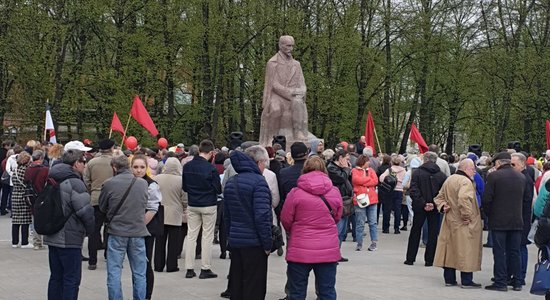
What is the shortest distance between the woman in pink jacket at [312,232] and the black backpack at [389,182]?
9412 millimetres

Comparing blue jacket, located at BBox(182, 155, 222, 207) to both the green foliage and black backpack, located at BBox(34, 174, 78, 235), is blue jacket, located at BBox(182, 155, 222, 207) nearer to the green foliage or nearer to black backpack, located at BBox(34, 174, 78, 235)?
black backpack, located at BBox(34, 174, 78, 235)

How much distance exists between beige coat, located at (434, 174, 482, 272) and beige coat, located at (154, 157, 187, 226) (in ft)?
12.7

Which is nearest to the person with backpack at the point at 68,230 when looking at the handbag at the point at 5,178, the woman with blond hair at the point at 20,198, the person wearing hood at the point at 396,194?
the woman with blond hair at the point at 20,198

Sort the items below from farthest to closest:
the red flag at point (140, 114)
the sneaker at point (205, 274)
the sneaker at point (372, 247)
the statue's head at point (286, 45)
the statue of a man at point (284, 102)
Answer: the statue's head at point (286, 45) < the statue of a man at point (284, 102) < the red flag at point (140, 114) < the sneaker at point (372, 247) < the sneaker at point (205, 274)

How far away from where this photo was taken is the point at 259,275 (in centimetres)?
806

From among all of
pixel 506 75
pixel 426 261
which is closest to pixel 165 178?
pixel 426 261

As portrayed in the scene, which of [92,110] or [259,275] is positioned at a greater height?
[92,110]

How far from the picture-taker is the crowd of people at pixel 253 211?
793 centimetres

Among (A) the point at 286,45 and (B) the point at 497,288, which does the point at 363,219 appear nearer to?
(B) the point at 497,288

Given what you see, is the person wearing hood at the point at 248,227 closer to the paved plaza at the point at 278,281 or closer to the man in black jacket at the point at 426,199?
the paved plaza at the point at 278,281

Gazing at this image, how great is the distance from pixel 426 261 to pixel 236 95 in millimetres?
26579

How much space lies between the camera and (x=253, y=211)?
7.98 metres

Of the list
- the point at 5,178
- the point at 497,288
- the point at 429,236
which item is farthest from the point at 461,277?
the point at 5,178

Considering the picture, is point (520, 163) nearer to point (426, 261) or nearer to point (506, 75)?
point (426, 261)
